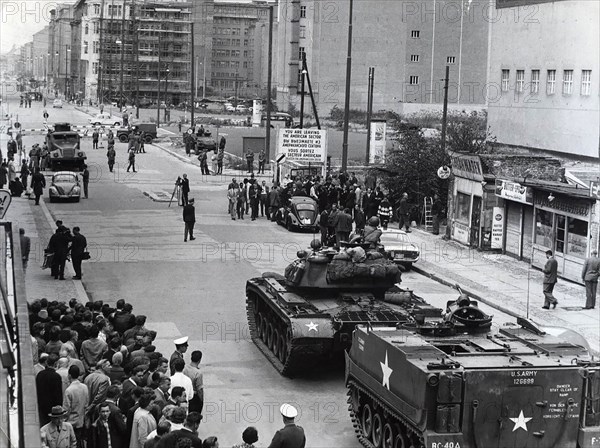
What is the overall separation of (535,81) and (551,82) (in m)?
1.37

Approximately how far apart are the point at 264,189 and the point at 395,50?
216 ft

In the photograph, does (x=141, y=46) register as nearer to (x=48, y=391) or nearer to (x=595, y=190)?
(x=595, y=190)

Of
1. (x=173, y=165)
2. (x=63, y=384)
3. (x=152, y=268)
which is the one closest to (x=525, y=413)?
(x=63, y=384)

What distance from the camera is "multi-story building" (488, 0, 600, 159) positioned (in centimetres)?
3738

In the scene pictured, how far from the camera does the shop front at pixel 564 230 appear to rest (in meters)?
26.2

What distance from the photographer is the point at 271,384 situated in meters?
17.3

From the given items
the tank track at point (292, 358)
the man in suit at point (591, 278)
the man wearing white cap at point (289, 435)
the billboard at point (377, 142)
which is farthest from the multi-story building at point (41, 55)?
the man wearing white cap at point (289, 435)

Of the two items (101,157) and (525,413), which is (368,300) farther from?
(101,157)

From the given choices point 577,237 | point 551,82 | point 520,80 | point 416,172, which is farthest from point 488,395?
point 520,80

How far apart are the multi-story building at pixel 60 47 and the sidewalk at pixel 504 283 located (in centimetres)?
13558

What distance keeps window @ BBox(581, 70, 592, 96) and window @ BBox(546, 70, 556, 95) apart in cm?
202

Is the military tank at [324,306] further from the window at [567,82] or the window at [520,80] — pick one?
the window at [520,80]

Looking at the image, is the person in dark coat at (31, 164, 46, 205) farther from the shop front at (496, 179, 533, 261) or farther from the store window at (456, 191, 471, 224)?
the shop front at (496, 179, 533, 261)

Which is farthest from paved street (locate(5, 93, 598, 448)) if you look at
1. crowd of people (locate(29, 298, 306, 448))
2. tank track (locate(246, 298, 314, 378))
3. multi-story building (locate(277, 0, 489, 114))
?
multi-story building (locate(277, 0, 489, 114))
